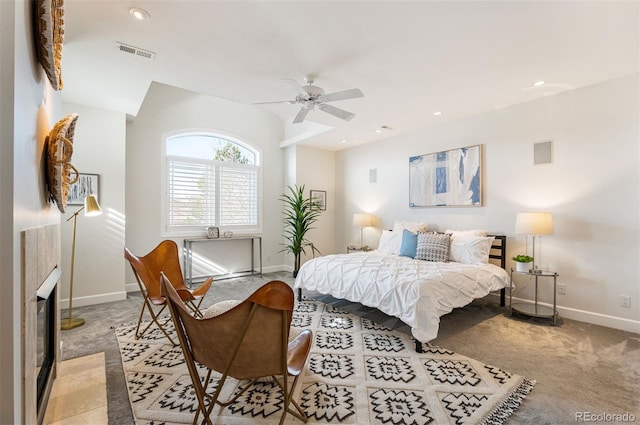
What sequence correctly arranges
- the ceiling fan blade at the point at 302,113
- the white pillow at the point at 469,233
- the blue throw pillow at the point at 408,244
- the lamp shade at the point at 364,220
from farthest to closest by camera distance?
the lamp shade at the point at 364,220
the blue throw pillow at the point at 408,244
the white pillow at the point at 469,233
the ceiling fan blade at the point at 302,113

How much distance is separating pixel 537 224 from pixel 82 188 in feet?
18.2

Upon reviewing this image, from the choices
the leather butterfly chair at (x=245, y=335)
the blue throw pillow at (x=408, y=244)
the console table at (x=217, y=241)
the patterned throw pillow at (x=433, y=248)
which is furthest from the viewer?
the console table at (x=217, y=241)

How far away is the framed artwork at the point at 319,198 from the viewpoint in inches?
246

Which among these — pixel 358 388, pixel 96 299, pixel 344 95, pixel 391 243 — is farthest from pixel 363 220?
pixel 96 299

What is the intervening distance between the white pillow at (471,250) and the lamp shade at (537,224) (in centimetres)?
51

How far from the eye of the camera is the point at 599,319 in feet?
10.5

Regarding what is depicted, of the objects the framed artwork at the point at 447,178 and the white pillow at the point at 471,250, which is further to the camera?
the framed artwork at the point at 447,178

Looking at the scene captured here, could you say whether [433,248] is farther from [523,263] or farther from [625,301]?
[625,301]

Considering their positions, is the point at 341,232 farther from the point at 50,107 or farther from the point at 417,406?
the point at 50,107

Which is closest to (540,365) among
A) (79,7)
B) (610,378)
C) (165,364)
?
(610,378)

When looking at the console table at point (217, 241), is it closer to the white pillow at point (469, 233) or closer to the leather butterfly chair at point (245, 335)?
the white pillow at point (469, 233)

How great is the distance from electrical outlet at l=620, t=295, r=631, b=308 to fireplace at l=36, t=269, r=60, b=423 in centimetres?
487

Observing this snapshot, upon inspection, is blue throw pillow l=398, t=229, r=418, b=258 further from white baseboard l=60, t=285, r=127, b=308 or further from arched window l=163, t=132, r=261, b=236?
white baseboard l=60, t=285, r=127, b=308

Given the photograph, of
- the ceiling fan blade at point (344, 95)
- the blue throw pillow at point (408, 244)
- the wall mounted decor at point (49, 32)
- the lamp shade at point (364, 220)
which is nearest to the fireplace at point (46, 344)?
the wall mounted decor at point (49, 32)
